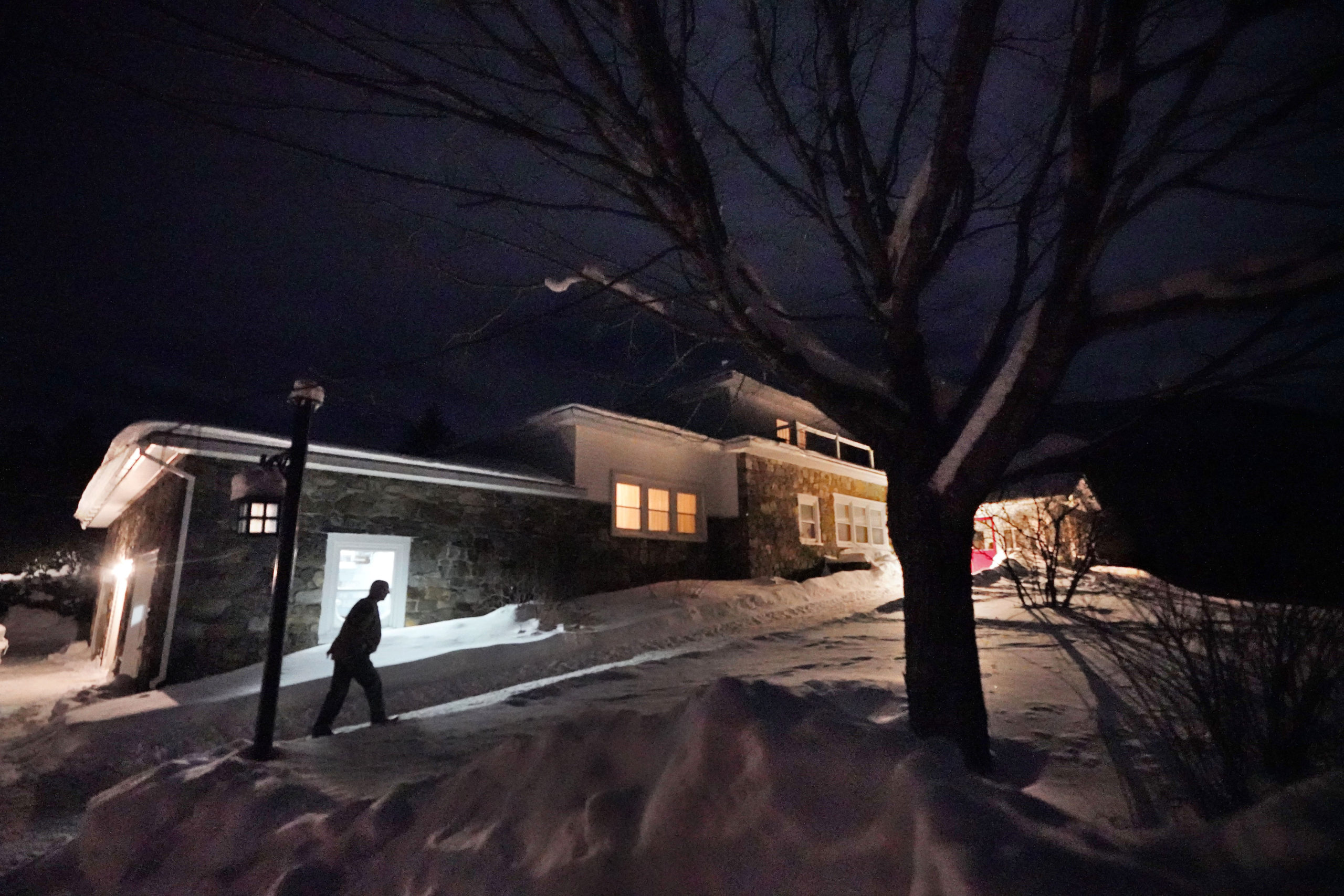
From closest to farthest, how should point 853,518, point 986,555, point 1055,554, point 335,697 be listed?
point 335,697 → point 1055,554 → point 986,555 → point 853,518

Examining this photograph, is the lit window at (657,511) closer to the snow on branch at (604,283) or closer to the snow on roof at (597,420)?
the snow on roof at (597,420)

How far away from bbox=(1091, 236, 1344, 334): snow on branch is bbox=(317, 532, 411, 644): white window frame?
1007 cm

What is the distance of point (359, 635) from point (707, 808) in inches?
215

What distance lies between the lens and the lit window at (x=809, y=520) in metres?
18.0

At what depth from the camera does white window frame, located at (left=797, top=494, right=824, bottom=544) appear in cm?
1791

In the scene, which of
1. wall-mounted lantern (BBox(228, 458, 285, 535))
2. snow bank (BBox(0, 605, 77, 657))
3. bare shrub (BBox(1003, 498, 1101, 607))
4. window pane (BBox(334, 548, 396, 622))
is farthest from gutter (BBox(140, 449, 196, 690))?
snow bank (BBox(0, 605, 77, 657))

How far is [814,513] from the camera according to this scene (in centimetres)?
1848

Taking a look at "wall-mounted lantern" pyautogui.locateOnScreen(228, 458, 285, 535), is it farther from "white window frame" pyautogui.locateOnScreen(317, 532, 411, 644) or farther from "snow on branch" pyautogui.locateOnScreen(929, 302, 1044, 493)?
"snow on branch" pyautogui.locateOnScreen(929, 302, 1044, 493)

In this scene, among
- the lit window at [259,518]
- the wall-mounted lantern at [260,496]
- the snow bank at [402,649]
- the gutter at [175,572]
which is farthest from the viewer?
the gutter at [175,572]

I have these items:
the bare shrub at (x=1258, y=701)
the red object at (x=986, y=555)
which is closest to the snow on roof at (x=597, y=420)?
the red object at (x=986, y=555)

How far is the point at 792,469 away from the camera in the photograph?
18.0 m

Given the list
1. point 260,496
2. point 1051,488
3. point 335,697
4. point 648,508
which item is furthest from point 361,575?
point 1051,488

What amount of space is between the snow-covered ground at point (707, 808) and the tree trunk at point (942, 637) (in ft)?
1.15

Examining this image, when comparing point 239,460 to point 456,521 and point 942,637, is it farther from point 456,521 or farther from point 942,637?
point 942,637
